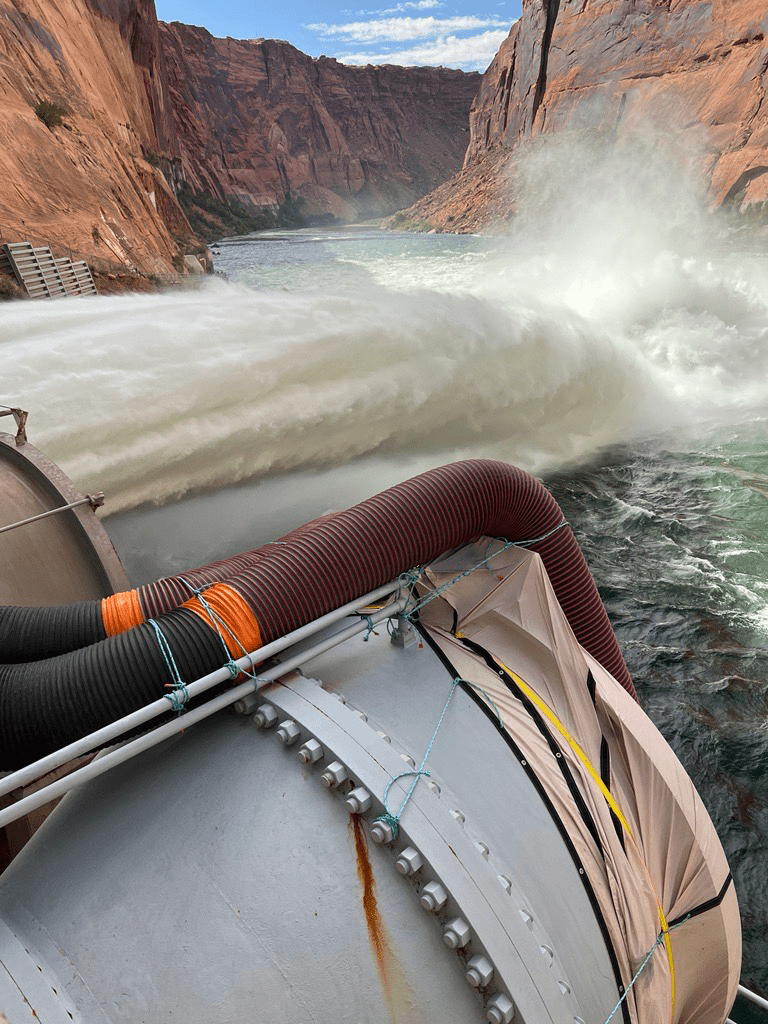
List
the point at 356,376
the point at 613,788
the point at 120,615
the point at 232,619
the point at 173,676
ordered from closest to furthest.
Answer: the point at 173,676
the point at 232,619
the point at 120,615
the point at 613,788
the point at 356,376

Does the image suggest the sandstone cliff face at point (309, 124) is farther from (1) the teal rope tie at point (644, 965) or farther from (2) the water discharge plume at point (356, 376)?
(1) the teal rope tie at point (644, 965)

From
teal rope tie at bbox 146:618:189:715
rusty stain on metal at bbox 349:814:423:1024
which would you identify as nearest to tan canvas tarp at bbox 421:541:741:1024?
rusty stain on metal at bbox 349:814:423:1024

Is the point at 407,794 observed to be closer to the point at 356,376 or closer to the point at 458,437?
the point at 356,376

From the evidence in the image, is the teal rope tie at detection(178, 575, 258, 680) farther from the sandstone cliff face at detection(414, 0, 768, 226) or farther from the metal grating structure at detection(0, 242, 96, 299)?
the sandstone cliff face at detection(414, 0, 768, 226)

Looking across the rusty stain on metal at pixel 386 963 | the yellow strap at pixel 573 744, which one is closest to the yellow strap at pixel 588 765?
the yellow strap at pixel 573 744

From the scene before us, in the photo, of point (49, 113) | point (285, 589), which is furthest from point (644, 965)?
point (49, 113)

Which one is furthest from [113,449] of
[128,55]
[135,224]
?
[128,55]
